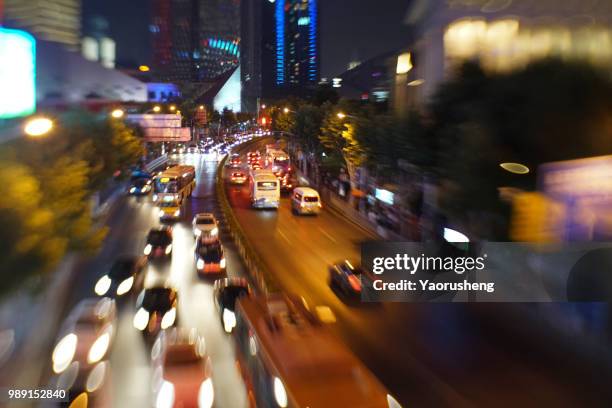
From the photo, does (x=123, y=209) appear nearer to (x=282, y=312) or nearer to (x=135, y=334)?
(x=135, y=334)

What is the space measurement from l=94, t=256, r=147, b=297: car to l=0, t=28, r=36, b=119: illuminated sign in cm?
403

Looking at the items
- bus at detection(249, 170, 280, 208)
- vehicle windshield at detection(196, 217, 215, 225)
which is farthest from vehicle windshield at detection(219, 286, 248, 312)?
bus at detection(249, 170, 280, 208)

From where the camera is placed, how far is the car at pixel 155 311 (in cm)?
1061

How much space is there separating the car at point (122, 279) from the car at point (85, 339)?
10.3ft

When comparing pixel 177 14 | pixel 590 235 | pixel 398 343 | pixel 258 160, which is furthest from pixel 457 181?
pixel 177 14

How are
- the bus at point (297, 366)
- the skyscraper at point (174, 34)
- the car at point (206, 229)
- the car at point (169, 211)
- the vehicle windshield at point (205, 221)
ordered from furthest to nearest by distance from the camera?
the skyscraper at point (174, 34), the car at point (169, 211), the vehicle windshield at point (205, 221), the car at point (206, 229), the bus at point (297, 366)

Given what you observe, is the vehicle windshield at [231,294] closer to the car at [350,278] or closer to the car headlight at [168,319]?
the car headlight at [168,319]

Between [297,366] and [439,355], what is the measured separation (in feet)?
15.0

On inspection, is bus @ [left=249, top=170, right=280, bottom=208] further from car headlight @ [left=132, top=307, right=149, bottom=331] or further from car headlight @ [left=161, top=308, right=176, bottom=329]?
car headlight @ [left=132, top=307, right=149, bottom=331]

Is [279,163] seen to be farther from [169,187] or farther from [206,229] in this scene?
[206,229]

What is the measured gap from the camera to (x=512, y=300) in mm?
12781

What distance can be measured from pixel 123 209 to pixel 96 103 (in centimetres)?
763

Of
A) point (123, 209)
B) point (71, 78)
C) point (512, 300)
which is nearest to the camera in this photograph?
point (512, 300)

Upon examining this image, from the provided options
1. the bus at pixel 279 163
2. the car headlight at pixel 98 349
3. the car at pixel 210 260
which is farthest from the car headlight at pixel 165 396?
the bus at pixel 279 163
